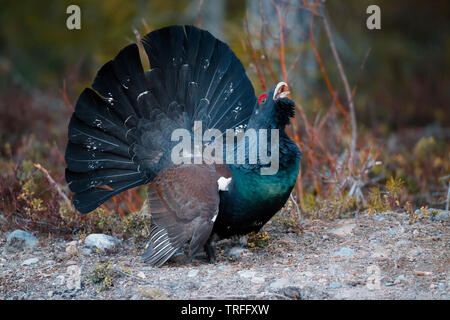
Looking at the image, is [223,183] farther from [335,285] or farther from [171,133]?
[335,285]

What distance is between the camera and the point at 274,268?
3.96 m

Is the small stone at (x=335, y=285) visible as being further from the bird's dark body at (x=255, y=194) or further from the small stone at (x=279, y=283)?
the bird's dark body at (x=255, y=194)

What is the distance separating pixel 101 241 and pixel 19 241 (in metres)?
0.75

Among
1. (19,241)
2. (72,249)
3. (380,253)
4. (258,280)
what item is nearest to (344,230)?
(380,253)

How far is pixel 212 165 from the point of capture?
4.20 metres

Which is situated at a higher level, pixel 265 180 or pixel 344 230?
pixel 265 180

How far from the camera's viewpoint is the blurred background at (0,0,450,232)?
207 inches

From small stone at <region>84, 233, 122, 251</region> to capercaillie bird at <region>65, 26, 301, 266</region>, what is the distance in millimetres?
242

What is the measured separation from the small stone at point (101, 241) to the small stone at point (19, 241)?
50cm

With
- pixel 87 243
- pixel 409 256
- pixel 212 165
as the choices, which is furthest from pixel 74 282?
pixel 409 256

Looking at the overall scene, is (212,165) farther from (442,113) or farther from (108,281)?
(442,113)

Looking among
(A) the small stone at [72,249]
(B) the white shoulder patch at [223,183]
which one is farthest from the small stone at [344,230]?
(A) the small stone at [72,249]

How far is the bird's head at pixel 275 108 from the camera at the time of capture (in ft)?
13.2

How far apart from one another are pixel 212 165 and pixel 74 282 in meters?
1.39
